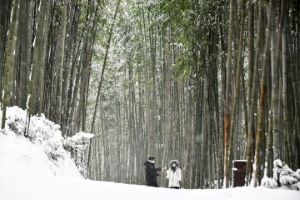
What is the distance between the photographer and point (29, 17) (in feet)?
23.6

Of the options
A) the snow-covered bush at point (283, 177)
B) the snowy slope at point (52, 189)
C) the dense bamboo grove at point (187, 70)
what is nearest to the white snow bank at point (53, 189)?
the snowy slope at point (52, 189)

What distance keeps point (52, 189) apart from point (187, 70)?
5106 mm

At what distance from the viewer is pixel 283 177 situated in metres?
5.45

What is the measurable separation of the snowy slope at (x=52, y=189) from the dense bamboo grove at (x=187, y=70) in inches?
22.5

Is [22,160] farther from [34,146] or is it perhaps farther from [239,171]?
[239,171]

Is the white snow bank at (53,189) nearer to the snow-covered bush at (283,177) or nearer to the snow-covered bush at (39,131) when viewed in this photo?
the snow-covered bush at (283,177)

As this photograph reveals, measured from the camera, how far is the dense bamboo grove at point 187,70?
584cm

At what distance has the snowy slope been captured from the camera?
462 centimetres

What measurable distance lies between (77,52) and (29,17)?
279 cm

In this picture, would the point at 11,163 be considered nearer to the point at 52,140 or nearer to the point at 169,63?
the point at 52,140

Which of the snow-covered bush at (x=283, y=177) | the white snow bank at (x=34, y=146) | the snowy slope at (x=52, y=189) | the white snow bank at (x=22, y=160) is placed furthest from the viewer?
the white snow bank at (x=34, y=146)

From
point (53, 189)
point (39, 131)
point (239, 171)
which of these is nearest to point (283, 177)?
point (239, 171)

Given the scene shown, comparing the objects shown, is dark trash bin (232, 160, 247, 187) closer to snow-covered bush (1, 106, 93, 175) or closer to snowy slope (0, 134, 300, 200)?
snowy slope (0, 134, 300, 200)

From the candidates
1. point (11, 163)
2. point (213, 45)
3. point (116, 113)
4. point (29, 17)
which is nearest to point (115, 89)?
point (116, 113)
